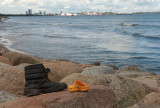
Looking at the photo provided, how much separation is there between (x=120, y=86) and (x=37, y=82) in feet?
Answer: 7.06

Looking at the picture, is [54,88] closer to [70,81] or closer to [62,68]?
[70,81]

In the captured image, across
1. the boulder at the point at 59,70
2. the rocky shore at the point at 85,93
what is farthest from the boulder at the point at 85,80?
the boulder at the point at 59,70

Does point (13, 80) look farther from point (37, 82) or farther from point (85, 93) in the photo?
point (85, 93)

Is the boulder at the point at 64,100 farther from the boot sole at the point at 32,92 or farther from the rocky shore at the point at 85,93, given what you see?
the boot sole at the point at 32,92

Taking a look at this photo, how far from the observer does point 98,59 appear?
16078 millimetres

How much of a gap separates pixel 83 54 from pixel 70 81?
12.2 metres

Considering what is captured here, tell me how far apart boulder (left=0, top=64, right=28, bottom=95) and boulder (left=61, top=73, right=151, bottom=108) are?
1.30 m

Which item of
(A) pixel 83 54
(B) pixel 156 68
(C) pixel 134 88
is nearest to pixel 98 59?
(A) pixel 83 54

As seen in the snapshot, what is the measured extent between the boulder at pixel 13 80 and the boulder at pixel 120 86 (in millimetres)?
1298

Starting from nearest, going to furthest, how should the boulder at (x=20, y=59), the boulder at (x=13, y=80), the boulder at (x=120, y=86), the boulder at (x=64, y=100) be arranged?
1. the boulder at (x=64, y=100)
2. the boulder at (x=120, y=86)
3. the boulder at (x=13, y=80)
4. the boulder at (x=20, y=59)

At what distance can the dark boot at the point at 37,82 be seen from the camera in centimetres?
430

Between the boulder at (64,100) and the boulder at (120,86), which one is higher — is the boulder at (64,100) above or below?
above

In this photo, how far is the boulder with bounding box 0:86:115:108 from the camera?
3.98 m

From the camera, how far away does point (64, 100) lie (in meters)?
4.00
